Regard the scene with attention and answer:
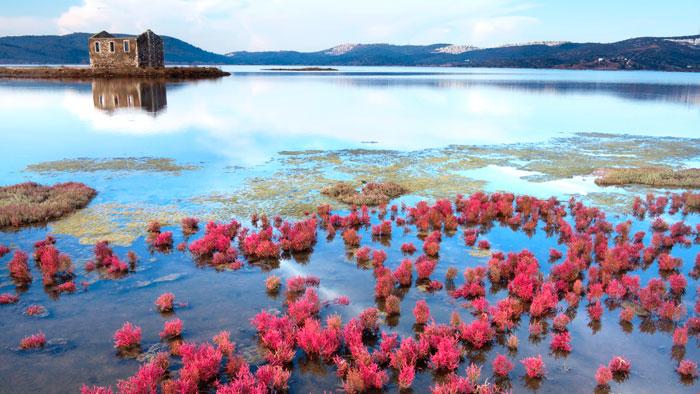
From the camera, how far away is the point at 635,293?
11320 mm

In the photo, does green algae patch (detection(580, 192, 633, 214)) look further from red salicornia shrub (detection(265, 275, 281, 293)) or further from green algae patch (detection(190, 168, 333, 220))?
red salicornia shrub (detection(265, 275, 281, 293))

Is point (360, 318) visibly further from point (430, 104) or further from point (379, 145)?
point (430, 104)

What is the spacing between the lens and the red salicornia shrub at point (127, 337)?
874cm

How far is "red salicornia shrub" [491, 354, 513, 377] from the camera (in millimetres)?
8211

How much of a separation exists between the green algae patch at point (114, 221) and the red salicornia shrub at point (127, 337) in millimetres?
5757

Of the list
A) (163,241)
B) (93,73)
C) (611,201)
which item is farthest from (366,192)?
(93,73)

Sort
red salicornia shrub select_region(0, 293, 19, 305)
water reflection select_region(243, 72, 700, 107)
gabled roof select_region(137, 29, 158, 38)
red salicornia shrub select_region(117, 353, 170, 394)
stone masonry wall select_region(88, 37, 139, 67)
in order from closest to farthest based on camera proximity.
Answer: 1. red salicornia shrub select_region(117, 353, 170, 394)
2. red salicornia shrub select_region(0, 293, 19, 305)
3. water reflection select_region(243, 72, 700, 107)
4. stone masonry wall select_region(88, 37, 139, 67)
5. gabled roof select_region(137, 29, 158, 38)

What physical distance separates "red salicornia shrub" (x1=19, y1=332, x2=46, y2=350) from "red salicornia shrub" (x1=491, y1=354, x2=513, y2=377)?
27.4ft

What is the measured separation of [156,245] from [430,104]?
173 ft

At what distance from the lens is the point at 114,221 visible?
624 inches

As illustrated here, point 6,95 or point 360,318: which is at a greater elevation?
point 6,95

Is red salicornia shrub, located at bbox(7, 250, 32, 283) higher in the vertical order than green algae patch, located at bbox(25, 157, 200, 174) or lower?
lower

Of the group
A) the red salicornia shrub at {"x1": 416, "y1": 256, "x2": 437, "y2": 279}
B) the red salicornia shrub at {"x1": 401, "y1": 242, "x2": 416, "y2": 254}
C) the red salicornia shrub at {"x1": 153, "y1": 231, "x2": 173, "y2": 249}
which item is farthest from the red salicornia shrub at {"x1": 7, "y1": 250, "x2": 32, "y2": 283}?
the red salicornia shrub at {"x1": 401, "y1": 242, "x2": 416, "y2": 254}

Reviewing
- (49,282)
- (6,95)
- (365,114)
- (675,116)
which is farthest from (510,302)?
(6,95)
